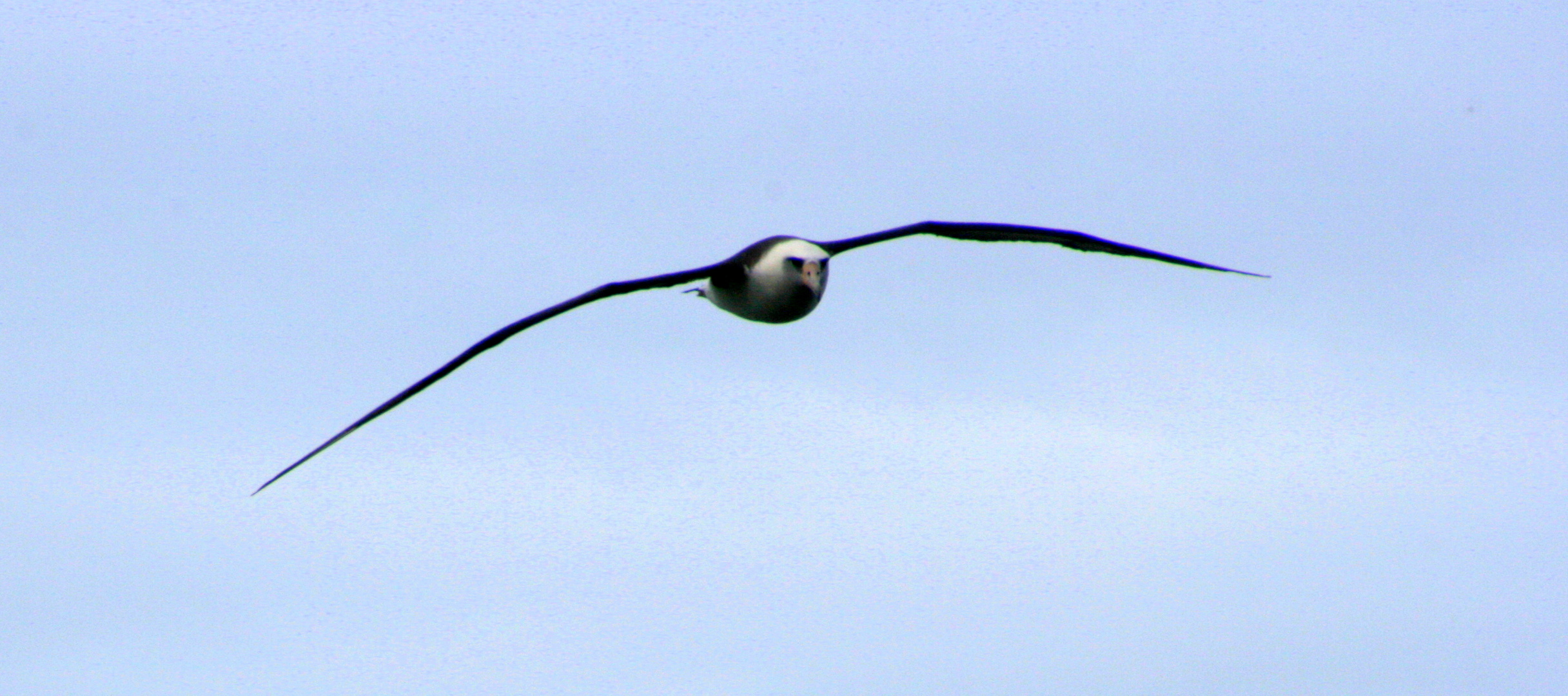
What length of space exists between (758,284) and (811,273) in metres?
0.63

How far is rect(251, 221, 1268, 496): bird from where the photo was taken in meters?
15.1

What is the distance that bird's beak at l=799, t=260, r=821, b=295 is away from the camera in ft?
50.6

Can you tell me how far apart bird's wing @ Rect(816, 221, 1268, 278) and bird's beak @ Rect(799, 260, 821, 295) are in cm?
62

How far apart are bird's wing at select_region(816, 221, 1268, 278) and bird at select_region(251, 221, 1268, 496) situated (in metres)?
0.01

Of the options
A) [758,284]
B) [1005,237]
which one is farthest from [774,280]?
[1005,237]

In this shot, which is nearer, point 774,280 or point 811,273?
point 811,273

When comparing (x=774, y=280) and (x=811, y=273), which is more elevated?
(x=811, y=273)

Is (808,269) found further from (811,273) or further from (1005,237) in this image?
(1005,237)

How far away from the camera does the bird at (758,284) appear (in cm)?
1512

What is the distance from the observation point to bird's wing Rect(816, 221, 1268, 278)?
1630 centimetres

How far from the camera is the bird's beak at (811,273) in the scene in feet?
50.6

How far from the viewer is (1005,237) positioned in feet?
58.5

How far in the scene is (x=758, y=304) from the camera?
16000mm

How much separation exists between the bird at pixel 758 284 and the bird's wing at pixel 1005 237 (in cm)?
1
